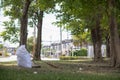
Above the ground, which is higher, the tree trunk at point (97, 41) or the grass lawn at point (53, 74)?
the tree trunk at point (97, 41)

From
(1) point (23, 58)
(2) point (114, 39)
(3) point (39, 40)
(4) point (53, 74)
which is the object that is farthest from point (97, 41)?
(4) point (53, 74)

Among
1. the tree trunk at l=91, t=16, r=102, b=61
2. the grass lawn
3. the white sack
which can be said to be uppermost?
the tree trunk at l=91, t=16, r=102, b=61

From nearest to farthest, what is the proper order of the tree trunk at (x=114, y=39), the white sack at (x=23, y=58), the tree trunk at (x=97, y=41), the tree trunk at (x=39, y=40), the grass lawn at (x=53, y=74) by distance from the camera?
1. the grass lawn at (x=53, y=74)
2. the white sack at (x=23, y=58)
3. the tree trunk at (x=114, y=39)
4. the tree trunk at (x=39, y=40)
5. the tree trunk at (x=97, y=41)

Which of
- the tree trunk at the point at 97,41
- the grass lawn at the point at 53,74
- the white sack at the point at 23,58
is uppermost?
the tree trunk at the point at 97,41

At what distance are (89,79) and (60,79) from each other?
3.50 feet

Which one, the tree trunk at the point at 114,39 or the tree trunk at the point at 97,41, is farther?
the tree trunk at the point at 97,41

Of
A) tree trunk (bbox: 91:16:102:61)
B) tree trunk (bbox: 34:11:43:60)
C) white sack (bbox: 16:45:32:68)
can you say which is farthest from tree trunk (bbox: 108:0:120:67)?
tree trunk (bbox: 34:11:43:60)

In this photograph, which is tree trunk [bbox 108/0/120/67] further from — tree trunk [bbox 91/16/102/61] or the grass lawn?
tree trunk [bbox 91/16/102/61]

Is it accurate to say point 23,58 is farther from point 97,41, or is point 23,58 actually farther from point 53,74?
point 97,41

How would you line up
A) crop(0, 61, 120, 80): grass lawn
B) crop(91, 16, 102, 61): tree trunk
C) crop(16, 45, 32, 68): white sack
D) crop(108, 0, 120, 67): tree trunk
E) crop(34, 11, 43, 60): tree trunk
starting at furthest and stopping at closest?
crop(91, 16, 102, 61): tree trunk
crop(34, 11, 43, 60): tree trunk
crop(108, 0, 120, 67): tree trunk
crop(16, 45, 32, 68): white sack
crop(0, 61, 120, 80): grass lawn

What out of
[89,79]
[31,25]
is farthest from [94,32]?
[89,79]

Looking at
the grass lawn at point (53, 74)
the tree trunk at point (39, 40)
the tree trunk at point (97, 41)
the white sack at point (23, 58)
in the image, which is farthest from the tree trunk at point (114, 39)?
the tree trunk at point (39, 40)

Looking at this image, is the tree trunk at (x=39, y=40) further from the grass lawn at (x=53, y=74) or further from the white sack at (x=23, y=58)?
the grass lawn at (x=53, y=74)

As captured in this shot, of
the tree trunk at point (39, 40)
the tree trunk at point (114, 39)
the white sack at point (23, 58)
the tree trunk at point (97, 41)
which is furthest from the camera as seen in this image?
the tree trunk at point (97, 41)
